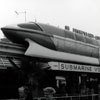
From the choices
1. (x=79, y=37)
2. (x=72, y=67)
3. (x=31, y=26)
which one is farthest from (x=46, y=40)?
(x=79, y=37)

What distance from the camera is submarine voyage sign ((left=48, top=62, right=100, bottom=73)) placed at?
2682 centimetres

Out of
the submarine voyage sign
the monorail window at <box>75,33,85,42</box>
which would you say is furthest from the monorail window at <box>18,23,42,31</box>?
the monorail window at <box>75,33,85,42</box>

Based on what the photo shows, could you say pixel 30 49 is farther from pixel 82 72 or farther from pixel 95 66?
pixel 95 66

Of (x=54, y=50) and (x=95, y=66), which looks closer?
(x=54, y=50)

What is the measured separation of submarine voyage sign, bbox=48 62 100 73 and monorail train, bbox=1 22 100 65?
758 mm

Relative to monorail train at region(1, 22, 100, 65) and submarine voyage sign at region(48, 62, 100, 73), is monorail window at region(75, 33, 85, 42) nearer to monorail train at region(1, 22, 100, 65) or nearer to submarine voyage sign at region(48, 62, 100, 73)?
monorail train at region(1, 22, 100, 65)

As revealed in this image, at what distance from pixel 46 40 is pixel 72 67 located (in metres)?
3.37

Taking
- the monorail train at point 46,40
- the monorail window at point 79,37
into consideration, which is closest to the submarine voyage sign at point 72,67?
the monorail train at point 46,40

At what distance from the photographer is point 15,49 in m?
26.5

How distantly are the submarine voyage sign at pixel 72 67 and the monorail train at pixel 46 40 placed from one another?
758 mm

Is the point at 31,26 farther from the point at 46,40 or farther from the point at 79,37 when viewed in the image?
the point at 79,37

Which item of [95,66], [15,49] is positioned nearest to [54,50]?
[15,49]

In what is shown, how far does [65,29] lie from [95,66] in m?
5.13

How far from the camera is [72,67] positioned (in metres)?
28.9
